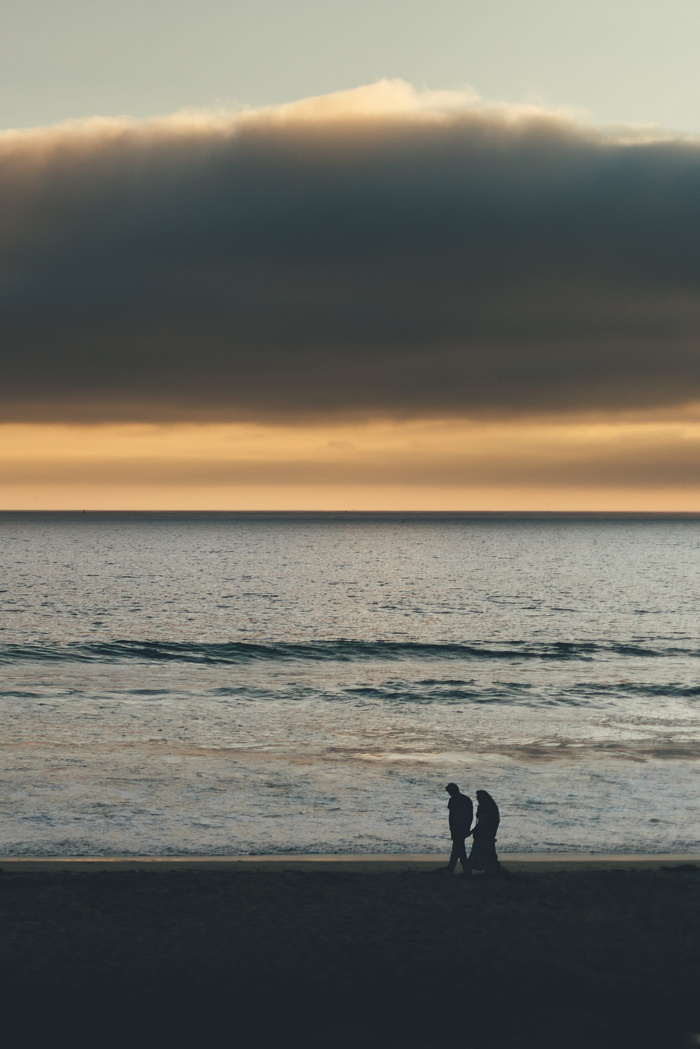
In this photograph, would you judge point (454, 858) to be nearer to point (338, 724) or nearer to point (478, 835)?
point (478, 835)

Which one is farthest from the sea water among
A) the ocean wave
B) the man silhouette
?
the man silhouette

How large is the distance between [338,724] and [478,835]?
21047mm

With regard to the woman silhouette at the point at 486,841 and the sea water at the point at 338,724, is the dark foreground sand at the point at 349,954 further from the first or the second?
the sea water at the point at 338,724

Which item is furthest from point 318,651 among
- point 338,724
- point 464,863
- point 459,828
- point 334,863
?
point 464,863

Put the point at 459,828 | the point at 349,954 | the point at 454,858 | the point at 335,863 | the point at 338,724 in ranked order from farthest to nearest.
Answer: the point at 338,724 < the point at 335,863 < the point at 459,828 < the point at 454,858 < the point at 349,954

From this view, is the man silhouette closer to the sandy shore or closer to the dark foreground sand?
the dark foreground sand

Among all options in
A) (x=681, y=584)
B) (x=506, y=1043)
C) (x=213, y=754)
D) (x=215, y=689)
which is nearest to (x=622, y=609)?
(x=681, y=584)

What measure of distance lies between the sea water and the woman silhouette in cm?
322

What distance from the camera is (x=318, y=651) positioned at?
63250 mm

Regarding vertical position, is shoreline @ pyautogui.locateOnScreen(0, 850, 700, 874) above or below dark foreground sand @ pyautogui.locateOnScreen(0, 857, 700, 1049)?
below

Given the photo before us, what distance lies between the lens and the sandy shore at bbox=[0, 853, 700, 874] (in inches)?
647

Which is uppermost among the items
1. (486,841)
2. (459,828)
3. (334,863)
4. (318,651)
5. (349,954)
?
(459,828)

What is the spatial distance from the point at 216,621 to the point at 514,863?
216 ft

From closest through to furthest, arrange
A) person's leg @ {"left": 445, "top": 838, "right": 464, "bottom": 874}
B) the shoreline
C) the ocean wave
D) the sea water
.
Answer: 1. person's leg @ {"left": 445, "top": 838, "right": 464, "bottom": 874}
2. the shoreline
3. the sea water
4. the ocean wave
